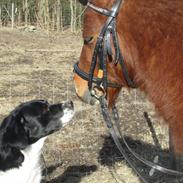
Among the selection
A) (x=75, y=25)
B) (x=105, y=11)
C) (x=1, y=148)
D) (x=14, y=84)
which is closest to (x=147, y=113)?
(x=14, y=84)

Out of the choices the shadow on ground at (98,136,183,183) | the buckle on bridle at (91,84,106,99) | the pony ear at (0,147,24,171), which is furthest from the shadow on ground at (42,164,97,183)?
the buckle on bridle at (91,84,106,99)

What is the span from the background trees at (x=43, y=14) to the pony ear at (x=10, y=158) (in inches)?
512

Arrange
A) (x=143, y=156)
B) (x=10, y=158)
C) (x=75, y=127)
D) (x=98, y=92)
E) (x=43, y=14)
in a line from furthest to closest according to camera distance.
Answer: (x=43, y=14)
(x=75, y=127)
(x=143, y=156)
(x=10, y=158)
(x=98, y=92)

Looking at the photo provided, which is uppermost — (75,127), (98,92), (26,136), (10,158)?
(98,92)

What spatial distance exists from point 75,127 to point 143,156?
122 centimetres

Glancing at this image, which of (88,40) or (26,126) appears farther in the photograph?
(26,126)

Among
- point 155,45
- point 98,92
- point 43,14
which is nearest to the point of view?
point 155,45

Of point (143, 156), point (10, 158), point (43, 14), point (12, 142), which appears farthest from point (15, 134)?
point (43, 14)

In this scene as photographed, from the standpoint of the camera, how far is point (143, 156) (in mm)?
6047

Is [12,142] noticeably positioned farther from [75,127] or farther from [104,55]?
[75,127]

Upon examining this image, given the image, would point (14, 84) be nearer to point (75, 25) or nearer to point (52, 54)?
point (52, 54)

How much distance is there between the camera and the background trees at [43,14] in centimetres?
1697

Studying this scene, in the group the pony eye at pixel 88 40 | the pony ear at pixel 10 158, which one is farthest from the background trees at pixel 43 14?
the pony eye at pixel 88 40

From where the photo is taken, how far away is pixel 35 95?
27.4 feet
